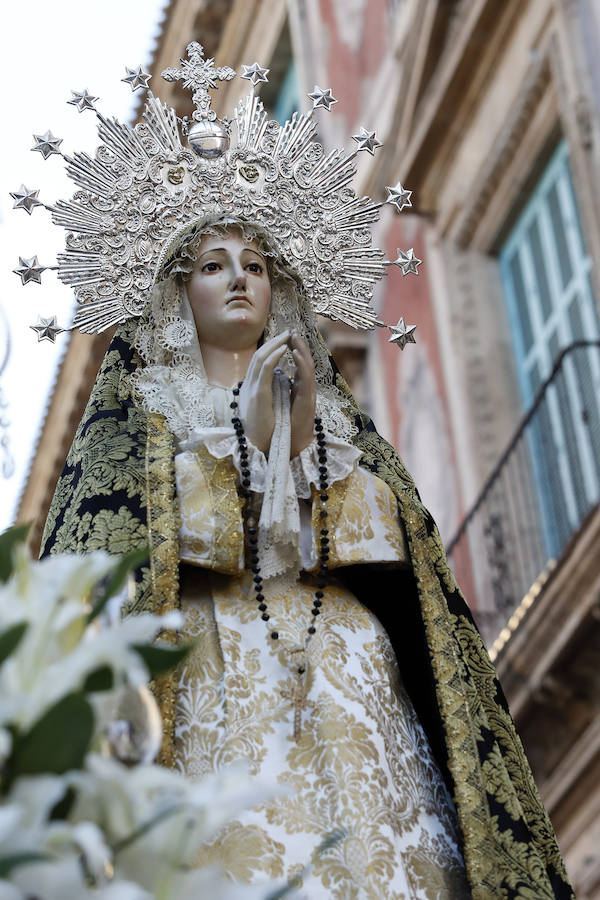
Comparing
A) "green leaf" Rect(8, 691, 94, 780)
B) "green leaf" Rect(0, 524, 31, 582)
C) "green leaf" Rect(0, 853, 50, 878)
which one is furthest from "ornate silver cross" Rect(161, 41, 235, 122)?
"green leaf" Rect(0, 853, 50, 878)

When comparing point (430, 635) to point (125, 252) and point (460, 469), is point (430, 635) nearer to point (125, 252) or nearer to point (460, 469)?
point (125, 252)

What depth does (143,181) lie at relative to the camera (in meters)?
4.41

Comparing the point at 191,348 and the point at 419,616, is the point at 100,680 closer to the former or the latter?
the point at 419,616

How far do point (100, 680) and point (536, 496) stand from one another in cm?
681

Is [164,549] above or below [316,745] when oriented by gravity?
above

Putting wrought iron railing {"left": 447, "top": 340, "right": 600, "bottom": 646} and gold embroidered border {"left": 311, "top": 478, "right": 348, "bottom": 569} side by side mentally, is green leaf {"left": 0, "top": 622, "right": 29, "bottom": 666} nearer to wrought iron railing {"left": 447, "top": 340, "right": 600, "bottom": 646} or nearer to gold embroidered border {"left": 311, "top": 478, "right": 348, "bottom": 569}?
gold embroidered border {"left": 311, "top": 478, "right": 348, "bottom": 569}

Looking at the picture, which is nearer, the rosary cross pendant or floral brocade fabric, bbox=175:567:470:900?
floral brocade fabric, bbox=175:567:470:900

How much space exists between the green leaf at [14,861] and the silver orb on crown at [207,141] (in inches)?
114

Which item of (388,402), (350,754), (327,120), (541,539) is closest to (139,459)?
(350,754)

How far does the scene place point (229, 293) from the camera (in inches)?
165

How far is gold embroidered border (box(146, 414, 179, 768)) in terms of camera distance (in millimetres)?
3441

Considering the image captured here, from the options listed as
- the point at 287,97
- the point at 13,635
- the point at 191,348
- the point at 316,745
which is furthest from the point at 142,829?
the point at 287,97

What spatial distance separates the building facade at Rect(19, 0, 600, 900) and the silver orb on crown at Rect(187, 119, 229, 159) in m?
2.66

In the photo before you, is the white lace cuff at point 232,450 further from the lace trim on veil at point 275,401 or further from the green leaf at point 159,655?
the green leaf at point 159,655
